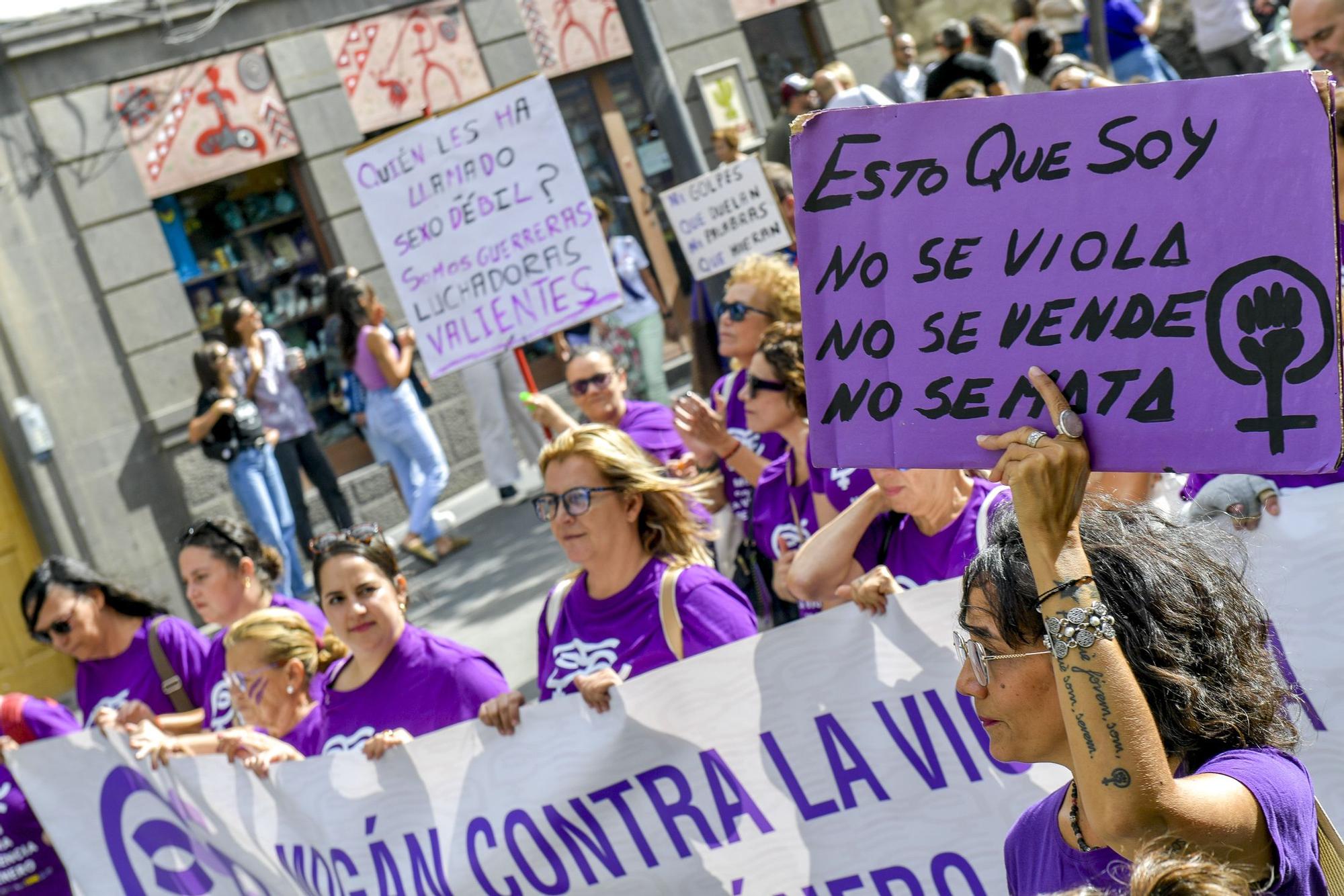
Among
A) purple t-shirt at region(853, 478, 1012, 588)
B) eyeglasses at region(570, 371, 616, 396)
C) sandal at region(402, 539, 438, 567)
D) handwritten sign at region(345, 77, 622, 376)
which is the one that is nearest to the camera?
purple t-shirt at region(853, 478, 1012, 588)

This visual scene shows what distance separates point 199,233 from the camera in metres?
10.5

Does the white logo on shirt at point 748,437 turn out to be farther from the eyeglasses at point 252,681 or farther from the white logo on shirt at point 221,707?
the white logo on shirt at point 221,707

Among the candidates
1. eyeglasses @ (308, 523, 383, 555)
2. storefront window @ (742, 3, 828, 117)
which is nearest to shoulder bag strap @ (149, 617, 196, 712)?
eyeglasses @ (308, 523, 383, 555)

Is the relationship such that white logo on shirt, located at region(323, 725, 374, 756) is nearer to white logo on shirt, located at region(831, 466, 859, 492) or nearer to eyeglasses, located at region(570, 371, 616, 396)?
white logo on shirt, located at region(831, 466, 859, 492)

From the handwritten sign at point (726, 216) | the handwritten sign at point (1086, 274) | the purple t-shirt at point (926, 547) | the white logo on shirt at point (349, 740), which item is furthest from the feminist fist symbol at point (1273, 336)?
the handwritten sign at point (726, 216)

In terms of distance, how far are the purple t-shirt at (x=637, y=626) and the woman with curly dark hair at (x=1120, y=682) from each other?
4.60ft

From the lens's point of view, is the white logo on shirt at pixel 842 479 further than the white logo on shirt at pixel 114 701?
No

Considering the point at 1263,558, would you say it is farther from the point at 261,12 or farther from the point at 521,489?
the point at 261,12

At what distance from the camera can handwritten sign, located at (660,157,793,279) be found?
21.9 feet

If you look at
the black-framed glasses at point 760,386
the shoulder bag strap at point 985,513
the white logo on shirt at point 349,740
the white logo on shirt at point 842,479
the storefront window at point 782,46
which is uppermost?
the storefront window at point 782,46

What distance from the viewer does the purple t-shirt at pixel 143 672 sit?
4727mm

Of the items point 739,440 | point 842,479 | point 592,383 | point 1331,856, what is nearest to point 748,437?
point 739,440

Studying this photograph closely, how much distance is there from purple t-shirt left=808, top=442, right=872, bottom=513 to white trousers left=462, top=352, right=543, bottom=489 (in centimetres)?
536

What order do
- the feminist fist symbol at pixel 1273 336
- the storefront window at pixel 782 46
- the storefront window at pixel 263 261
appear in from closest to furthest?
1. the feminist fist symbol at pixel 1273 336
2. the storefront window at pixel 263 261
3. the storefront window at pixel 782 46
